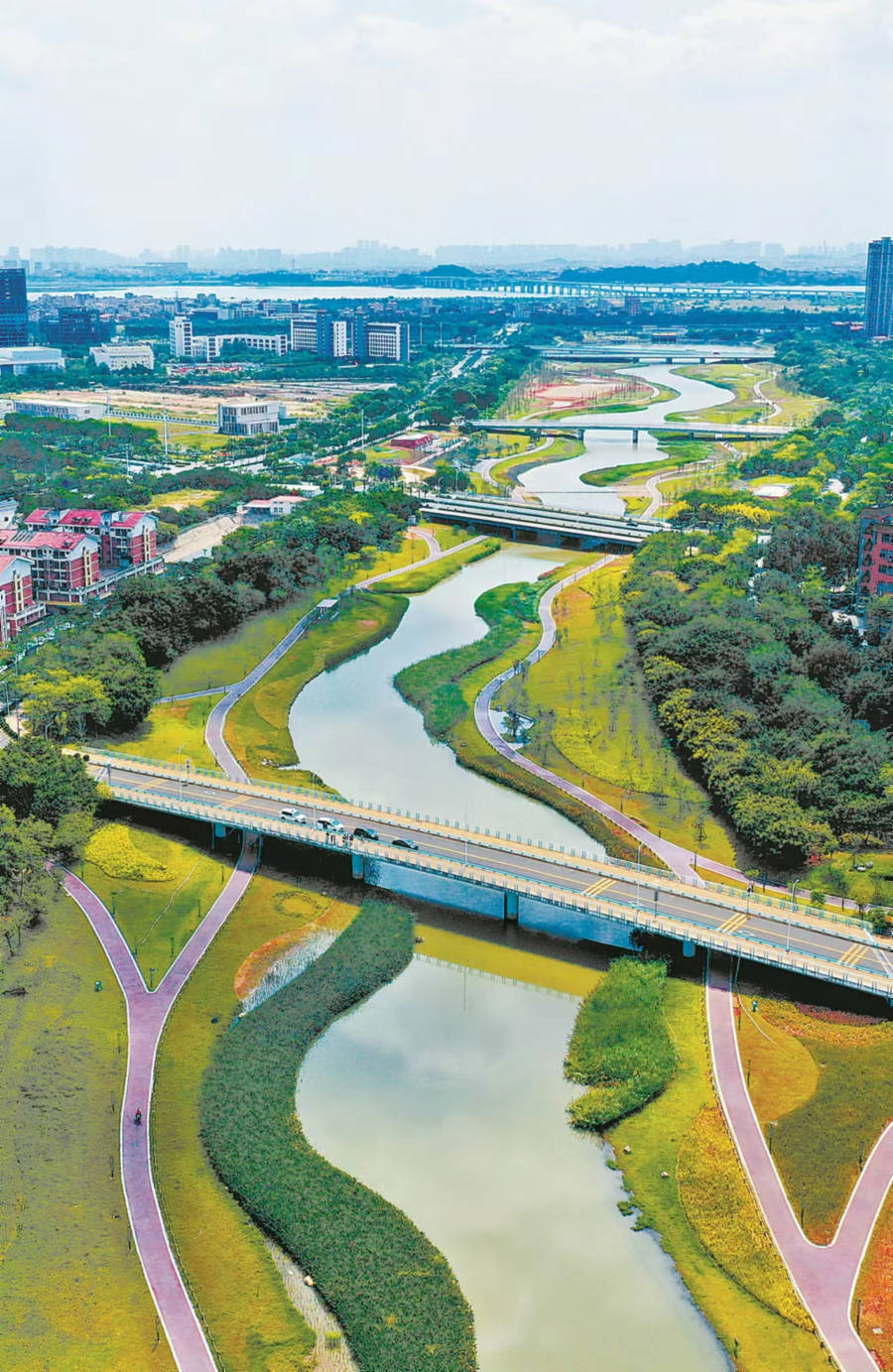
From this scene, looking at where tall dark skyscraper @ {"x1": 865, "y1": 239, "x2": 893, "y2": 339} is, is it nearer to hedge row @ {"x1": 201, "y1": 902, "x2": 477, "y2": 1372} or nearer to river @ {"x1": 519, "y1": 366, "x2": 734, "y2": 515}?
river @ {"x1": 519, "y1": 366, "x2": 734, "y2": 515}

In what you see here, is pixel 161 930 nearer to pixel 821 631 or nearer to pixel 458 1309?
pixel 458 1309

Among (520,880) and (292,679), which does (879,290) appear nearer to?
(292,679)

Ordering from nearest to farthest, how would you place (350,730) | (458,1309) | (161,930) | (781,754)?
(458,1309), (161,930), (781,754), (350,730)

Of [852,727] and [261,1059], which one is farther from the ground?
[852,727]

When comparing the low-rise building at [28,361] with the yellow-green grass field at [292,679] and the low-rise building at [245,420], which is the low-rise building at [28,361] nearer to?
the low-rise building at [245,420]

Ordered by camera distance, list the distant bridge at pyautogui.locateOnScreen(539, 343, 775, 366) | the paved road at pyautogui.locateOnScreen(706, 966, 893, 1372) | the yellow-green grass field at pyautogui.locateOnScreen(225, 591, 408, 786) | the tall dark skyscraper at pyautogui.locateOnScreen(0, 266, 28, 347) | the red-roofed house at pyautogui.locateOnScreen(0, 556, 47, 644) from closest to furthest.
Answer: the paved road at pyautogui.locateOnScreen(706, 966, 893, 1372) < the yellow-green grass field at pyautogui.locateOnScreen(225, 591, 408, 786) < the red-roofed house at pyautogui.locateOnScreen(0, 556, 47, 644) < the tall dark skyscraper at pyautogui.locateOnScreen(0, 266, 28, 347) < the distant bridge at pyautogui.locateOnScreen(539, 343, 775, 366)

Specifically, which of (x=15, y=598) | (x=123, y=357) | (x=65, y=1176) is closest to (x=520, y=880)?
(x=65, y=1176)

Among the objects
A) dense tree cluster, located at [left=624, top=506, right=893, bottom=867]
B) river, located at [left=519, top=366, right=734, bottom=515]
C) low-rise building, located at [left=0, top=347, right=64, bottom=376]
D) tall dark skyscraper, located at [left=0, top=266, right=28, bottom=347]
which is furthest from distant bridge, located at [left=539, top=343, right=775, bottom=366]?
dense tree cluster, located at [left=624, top=506, right=893, bottom=867]

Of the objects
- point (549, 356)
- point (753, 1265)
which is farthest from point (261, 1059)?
point (549, 356)
